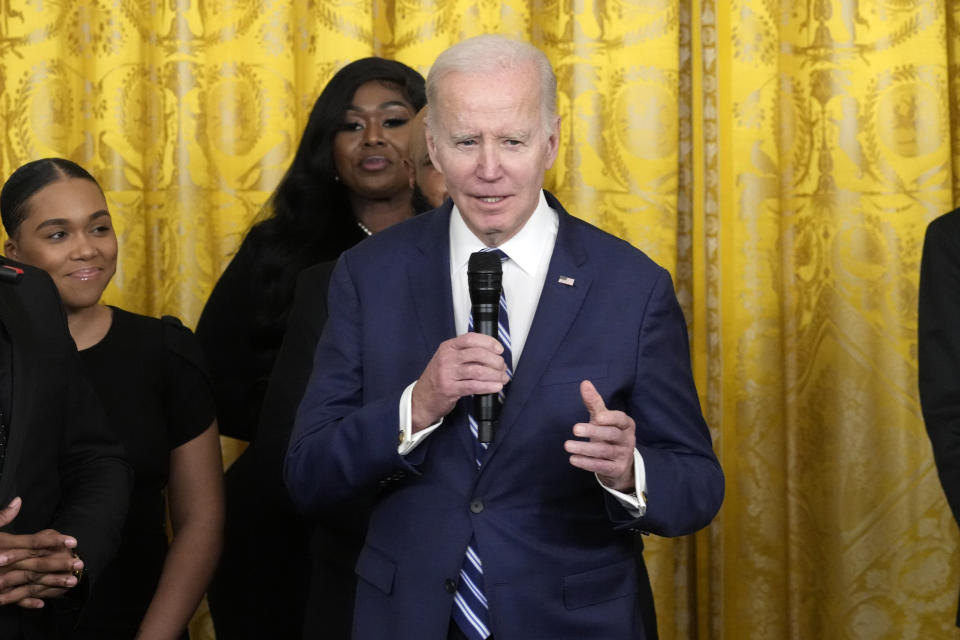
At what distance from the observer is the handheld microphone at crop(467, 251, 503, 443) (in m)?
1.66

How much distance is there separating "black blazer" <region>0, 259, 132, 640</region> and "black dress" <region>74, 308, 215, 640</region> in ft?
0.89

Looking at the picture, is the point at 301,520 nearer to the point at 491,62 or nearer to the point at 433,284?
the point at 433,284

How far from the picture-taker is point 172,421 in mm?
2502

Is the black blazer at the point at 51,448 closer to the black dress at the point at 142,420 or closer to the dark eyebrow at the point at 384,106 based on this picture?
the black dress at the point at 142,420

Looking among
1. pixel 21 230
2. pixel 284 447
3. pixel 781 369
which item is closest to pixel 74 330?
pixel 21 230

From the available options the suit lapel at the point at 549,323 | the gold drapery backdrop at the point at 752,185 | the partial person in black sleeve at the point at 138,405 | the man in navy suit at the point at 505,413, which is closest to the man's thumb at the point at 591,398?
the man in navy suit at the point at 505,413

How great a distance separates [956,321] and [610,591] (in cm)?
90

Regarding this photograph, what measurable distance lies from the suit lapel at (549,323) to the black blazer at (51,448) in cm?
74

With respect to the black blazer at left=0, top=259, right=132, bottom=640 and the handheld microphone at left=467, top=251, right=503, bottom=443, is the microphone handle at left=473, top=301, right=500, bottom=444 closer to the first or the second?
the handheld microphone at left=467, top=251, right=503, bottom=443

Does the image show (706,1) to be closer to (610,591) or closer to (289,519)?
(289,519)

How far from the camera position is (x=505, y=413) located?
1.75 m

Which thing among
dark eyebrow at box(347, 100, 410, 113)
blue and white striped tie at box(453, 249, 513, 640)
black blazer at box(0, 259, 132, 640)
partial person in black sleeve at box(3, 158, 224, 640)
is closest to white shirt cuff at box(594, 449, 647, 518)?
blue and white striped tie at box(453, 249, 513, 640)

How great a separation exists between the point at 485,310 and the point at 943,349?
39.7 inches

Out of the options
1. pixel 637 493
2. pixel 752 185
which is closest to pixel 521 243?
pixel 637 493
